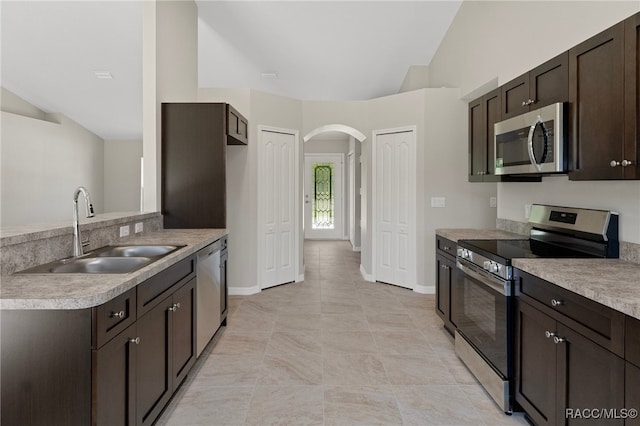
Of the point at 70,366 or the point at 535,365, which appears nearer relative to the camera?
the point at 70,366

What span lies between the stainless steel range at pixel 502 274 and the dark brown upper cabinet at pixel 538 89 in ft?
2.30

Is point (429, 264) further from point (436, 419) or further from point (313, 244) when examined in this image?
point (313, 244)

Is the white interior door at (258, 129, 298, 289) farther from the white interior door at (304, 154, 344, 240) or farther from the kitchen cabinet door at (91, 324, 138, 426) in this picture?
the white interior door at (304, 154, 344, 240)

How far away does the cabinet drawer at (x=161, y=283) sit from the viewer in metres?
1.68

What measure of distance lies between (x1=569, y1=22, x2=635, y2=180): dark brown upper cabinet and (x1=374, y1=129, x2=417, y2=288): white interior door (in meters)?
2.63

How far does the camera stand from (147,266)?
1.75 meters

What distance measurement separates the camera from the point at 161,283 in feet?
6.23

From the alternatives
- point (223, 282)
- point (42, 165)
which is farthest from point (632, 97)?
point (42, 165)

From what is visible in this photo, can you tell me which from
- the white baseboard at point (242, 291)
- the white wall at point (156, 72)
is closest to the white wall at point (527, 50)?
the white baseboard at point (242, 291)

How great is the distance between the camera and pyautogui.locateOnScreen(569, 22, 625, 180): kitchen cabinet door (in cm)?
166

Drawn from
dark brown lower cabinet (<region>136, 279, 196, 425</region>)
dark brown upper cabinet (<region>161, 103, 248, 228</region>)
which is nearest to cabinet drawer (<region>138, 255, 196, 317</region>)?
dark brown lower cabinet (<region>136, 279, 196, 425</region>)

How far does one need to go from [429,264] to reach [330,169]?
18.2 feet

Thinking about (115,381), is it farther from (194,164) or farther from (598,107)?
(598,107)

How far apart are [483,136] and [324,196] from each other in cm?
676
